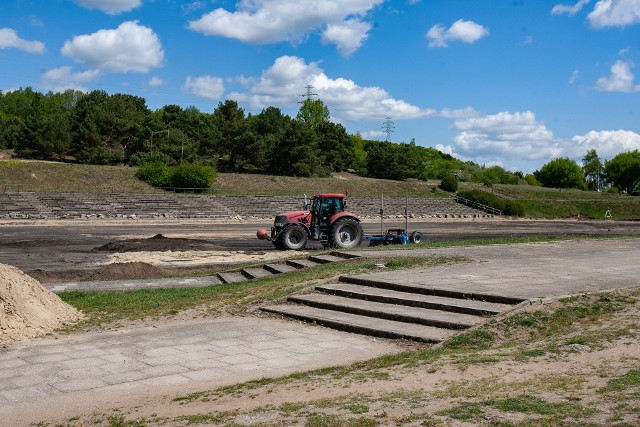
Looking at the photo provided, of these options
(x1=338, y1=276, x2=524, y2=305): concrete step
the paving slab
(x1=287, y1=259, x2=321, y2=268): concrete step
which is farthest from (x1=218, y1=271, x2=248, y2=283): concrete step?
the paving slab

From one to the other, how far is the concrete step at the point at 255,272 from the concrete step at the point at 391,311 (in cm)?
497

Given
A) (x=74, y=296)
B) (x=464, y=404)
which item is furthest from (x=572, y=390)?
(x=74, y=296)

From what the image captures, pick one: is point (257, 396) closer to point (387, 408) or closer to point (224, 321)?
point (387, 408)

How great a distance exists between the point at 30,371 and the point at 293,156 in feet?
235

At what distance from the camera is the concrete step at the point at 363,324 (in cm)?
1021

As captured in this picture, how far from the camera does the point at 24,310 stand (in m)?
11.1

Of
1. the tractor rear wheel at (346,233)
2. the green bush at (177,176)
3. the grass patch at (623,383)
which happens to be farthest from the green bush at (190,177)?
the grass patch at (623,383)

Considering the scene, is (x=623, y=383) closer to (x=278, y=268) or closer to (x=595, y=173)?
(x=278, y=268)

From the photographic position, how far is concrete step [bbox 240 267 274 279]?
61.0ft

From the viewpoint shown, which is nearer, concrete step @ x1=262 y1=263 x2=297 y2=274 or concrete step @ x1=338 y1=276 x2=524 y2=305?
concrete step @ x1=338 y1=276 x2=524 y2=305

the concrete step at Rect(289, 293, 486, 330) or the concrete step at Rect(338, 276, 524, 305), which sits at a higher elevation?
the concrete step at Rect(338, 276, 524, 305)

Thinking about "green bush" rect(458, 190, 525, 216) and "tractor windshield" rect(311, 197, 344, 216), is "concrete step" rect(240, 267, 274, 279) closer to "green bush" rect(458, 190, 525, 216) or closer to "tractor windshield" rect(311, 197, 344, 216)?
"tractor windshield" rect(311, 197, 344, 216)

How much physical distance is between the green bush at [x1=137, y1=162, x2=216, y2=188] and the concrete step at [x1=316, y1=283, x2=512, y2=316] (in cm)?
5108

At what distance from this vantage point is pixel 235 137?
7981cm
